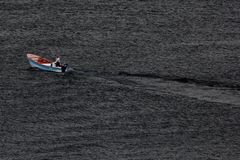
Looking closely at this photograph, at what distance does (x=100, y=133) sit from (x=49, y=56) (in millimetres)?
18053

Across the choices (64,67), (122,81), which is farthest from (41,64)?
(122,81)

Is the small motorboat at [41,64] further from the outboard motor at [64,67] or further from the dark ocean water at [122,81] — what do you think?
the dark ocean water at [122,81]

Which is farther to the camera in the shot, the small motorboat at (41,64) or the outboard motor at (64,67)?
the small motorboat at (41,64)

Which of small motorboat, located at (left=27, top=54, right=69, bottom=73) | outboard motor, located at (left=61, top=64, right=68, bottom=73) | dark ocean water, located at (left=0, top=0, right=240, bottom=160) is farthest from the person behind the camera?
small motorboat, located at (left=27, top=54, right=69, bottom=73)

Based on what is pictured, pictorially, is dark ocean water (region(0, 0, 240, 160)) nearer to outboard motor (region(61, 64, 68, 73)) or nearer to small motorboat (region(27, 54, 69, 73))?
outboard motor (region(61, 64, 68, 73))

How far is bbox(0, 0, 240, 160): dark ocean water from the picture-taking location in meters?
69.0

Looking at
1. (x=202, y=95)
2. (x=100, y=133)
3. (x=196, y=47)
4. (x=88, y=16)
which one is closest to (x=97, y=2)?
(x=88, y=16)

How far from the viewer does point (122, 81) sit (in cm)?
7988

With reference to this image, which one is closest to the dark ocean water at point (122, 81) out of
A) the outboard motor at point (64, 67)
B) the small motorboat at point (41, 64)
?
the outboard motor at point (64, 67)

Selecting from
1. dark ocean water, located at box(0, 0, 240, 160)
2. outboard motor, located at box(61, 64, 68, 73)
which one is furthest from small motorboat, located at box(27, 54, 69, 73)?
dark ocean water, located at box(0, 0, 240, 160)

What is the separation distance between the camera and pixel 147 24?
313 ft

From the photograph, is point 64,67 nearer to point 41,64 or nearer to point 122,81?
point 41,64

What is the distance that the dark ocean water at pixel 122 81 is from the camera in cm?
6900

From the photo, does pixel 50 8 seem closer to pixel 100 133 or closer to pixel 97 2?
pixel 97 2
